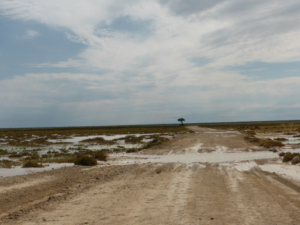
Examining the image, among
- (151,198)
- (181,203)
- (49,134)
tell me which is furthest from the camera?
(49,134)

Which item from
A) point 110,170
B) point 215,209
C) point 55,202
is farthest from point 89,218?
point 110,170

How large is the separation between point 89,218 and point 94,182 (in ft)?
17.7

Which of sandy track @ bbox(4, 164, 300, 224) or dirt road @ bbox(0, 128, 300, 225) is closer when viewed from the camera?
sandy track @ bbox(4, 164, 300, 224)

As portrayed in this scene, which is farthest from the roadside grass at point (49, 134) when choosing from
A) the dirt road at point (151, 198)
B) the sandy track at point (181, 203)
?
the sandy track at point (181, 203)

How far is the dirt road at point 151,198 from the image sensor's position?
716 centimetres

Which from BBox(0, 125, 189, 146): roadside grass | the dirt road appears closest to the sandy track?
the dirt road

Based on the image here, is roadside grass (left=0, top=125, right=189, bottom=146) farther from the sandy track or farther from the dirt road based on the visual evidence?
the sandy track

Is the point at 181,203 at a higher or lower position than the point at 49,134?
higher

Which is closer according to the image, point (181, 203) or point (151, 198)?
point (181, 203)

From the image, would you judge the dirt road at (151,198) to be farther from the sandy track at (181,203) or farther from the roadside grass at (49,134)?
the roadside grass at (49,134)

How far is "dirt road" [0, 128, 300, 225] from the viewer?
23.5 ft

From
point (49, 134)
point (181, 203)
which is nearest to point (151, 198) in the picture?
point (181, 203)

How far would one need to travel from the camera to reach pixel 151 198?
924 centimetres

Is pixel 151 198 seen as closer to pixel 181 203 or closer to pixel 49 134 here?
pixel 181 203
